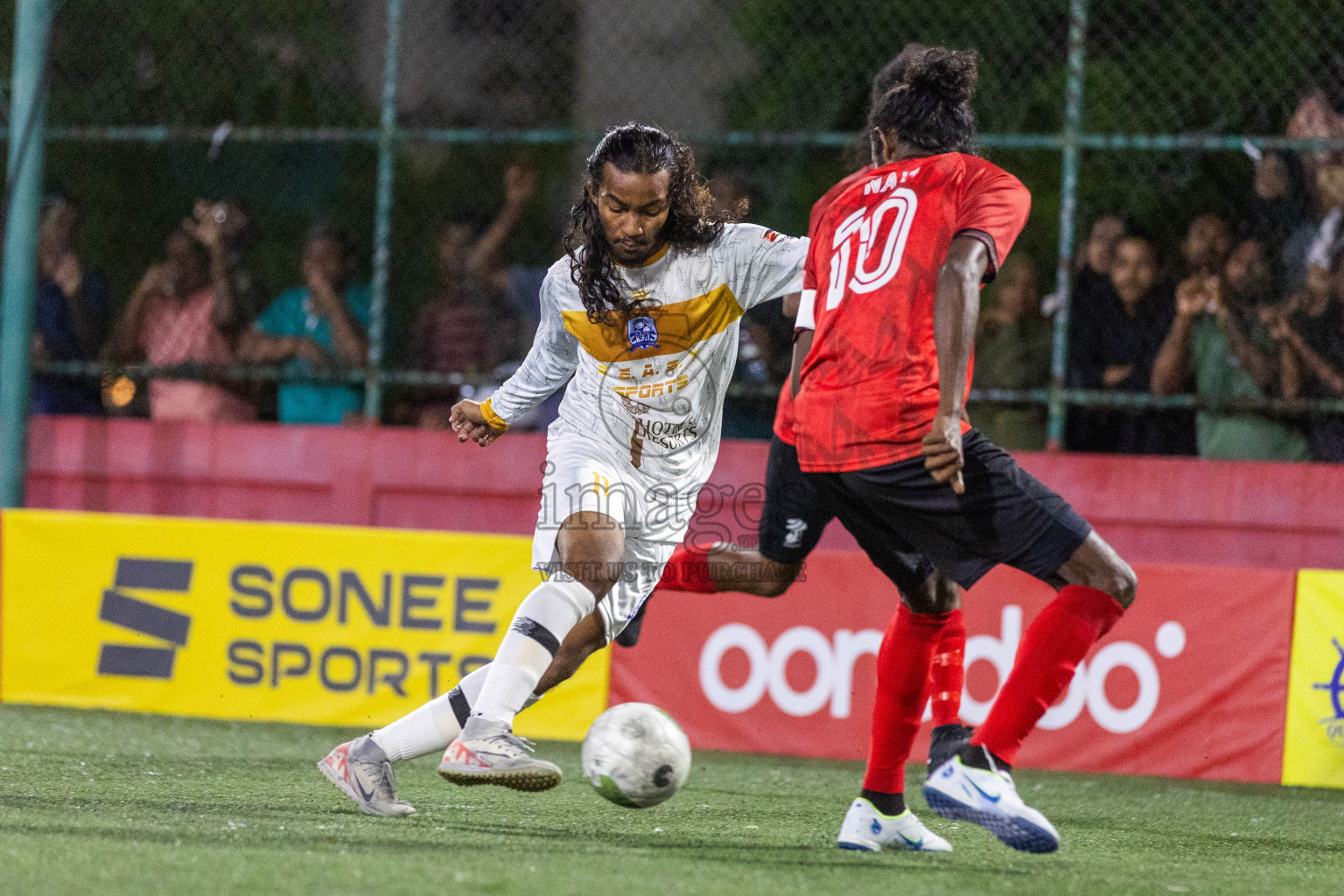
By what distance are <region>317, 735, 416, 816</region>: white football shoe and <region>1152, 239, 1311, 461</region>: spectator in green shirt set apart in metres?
4.59

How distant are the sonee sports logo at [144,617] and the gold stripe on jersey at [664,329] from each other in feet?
12.4

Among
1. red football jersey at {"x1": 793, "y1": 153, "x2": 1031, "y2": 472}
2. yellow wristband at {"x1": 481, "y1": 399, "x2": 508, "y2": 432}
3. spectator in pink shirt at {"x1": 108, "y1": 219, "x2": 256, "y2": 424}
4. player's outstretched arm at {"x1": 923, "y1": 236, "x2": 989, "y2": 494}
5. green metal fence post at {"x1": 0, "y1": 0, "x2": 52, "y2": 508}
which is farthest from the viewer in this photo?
spectator in pink shirt at {"x1": 108, "y1": 219, "x2": 256, "y2": 424}

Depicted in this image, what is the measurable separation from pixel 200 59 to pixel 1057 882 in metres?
7.55

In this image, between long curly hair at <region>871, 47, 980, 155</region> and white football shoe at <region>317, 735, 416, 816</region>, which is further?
white football shoe at <region>317, 735, 416, 816</region>

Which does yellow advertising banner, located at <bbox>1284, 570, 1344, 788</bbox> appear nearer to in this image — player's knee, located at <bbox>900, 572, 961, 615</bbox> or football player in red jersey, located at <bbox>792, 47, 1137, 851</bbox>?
player's knee, located at <bbox>900, 572, 961, 615</bbox>

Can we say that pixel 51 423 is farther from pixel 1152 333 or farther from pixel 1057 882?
pixel 1057 882

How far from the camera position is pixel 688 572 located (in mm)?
5379

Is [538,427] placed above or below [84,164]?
below

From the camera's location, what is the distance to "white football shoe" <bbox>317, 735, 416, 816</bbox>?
4.47 m

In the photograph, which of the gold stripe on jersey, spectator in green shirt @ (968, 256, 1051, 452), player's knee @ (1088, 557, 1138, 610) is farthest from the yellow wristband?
spectator in green shirt @ (968, 256, 1051, 452)

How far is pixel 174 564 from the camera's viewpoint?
769 cm

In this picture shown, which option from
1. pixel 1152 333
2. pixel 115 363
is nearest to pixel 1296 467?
pixel 1152 333

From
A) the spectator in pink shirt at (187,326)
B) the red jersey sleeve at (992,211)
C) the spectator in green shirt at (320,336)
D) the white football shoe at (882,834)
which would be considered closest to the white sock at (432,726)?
the white football shoe at (882,834)

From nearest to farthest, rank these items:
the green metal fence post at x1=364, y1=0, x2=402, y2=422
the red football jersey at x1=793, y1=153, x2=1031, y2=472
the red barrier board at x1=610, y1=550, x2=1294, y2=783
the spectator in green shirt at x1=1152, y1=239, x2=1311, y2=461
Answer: the red football jersey at x1=793, y1=153, x2=1031, y2=472 → the red barrier board at x1=610, y1=550, x2=1294, y2=783 → the spectator in green shirt at x1=1152, y1=239, x2=1311, y2=461 → the green metal fence post at x1=364, y1=0, x2=402, y2=422
